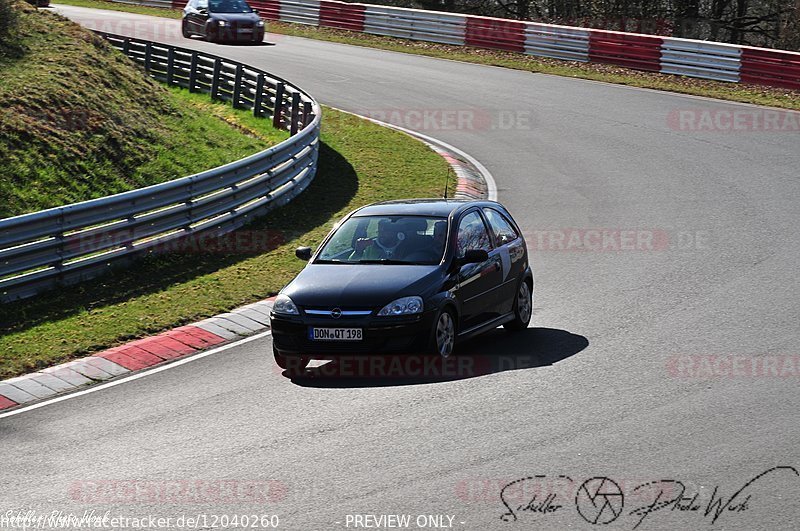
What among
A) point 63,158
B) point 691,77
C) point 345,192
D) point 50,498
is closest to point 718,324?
point 50,498

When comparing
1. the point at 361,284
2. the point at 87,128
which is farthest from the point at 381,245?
the point at 87,128

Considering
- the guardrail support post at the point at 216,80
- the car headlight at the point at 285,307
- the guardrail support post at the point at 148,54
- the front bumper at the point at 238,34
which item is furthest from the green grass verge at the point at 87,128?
the front bumper at the point at 238,34

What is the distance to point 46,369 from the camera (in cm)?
1134

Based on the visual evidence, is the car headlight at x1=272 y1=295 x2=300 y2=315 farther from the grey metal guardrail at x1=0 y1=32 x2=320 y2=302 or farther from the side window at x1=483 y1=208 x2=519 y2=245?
the grey metal guardrail at x1=0 y1=32 x2=320 y2=302

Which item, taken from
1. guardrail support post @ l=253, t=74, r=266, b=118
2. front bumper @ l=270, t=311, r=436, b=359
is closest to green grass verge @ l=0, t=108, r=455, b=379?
front bumper @ l=270, t=311, r=436, b=359

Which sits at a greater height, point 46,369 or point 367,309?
point 367,309

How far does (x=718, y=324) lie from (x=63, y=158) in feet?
39.2

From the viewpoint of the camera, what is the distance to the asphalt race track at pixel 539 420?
7.44 meters

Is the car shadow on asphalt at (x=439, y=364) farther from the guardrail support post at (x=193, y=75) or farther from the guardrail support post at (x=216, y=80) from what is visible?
the guardrail support post at (x=193, y=75)

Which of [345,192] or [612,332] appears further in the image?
[345,192]

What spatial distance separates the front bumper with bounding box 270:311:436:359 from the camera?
33.9 feet

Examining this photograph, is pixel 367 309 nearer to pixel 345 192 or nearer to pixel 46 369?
pixel 46 369

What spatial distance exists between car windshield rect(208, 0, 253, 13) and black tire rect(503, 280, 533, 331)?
2772cm

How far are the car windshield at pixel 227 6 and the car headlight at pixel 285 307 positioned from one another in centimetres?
2877
